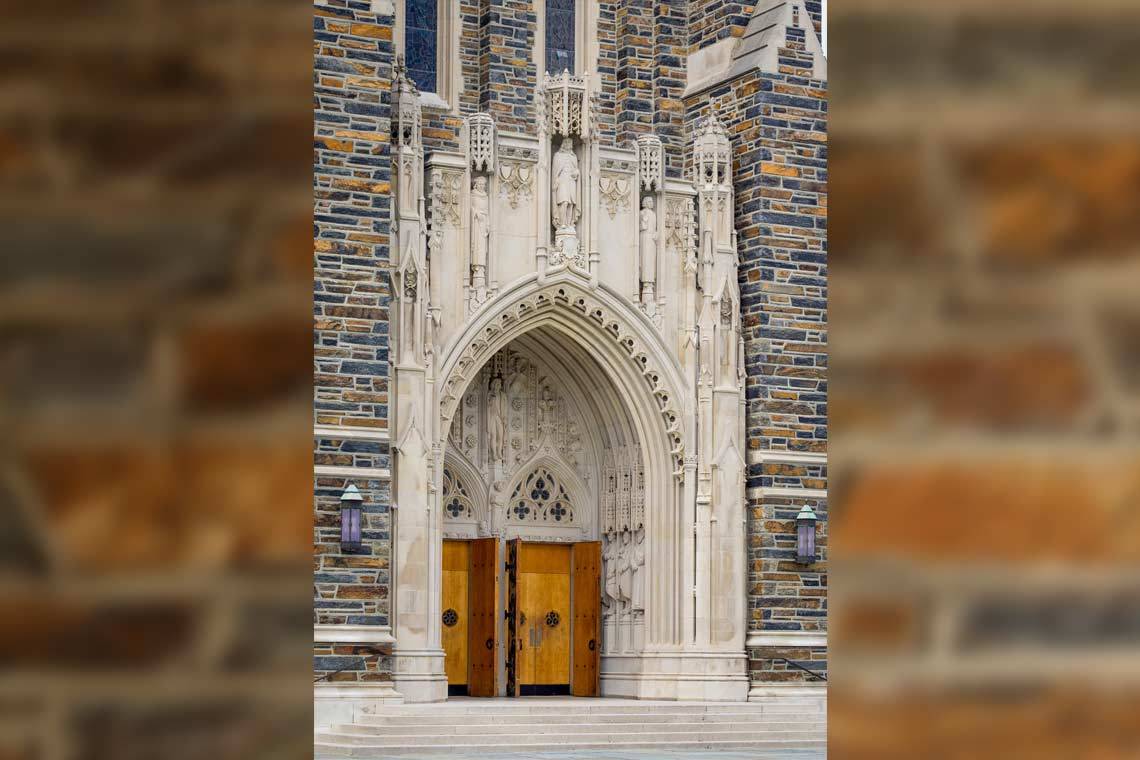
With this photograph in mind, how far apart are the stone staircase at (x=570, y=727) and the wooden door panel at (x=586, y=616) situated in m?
1.02

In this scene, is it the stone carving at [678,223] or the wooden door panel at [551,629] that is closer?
the stone carving at [678,223]

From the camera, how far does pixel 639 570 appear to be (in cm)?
2028

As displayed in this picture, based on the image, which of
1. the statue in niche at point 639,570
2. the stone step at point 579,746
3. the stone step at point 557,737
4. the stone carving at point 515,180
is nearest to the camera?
the stone step at point 579,746

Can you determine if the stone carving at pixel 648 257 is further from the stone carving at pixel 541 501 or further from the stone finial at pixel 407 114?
the stone finial at pixel 407 114

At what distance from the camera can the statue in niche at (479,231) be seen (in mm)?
19203

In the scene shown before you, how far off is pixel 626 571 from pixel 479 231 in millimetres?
4394

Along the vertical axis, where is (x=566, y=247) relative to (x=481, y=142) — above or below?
below

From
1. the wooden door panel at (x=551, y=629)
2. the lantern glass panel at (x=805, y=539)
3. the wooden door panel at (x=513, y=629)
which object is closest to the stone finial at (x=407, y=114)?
the wooden door panel at (x=513, y=629)

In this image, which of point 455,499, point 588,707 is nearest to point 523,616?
point 455,499
